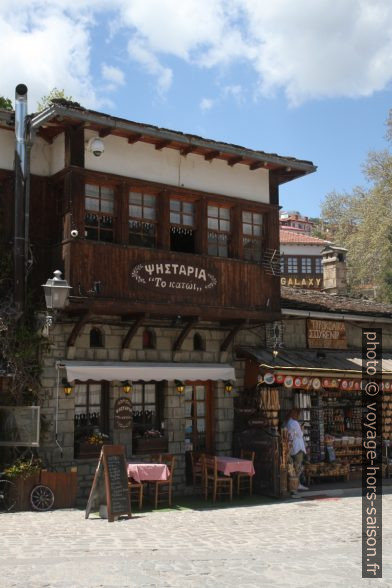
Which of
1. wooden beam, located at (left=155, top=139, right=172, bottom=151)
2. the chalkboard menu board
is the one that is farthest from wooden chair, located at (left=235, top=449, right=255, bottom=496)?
wooden beam, located at (left=155, top=139, right=172, bottom=151)

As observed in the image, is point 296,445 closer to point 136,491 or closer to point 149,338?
point 136,491

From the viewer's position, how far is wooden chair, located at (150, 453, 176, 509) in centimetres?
1324

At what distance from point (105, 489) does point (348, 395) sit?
8584 millimetres

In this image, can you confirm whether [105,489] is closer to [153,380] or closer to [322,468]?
[153,380]

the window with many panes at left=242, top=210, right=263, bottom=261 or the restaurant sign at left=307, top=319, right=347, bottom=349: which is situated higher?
the window with many panes at left=242, top=210, right=263, bottom=261

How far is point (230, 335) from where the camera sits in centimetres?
1588

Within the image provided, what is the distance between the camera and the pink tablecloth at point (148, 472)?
1284 cm

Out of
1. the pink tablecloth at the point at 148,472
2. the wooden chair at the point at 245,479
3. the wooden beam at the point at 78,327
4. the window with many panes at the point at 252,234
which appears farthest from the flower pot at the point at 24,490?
the window with many panes at the point at 252,234

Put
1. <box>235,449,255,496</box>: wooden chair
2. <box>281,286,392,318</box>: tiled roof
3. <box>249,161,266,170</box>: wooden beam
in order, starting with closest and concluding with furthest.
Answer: <box>235,449,255,496</box>: wooden chair < <box>249,161,266,170</box>: wooden beam < <box>281,286,392,318</box>: tiled roof

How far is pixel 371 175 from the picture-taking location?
122ft

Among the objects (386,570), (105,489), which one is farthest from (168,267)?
(386,570)

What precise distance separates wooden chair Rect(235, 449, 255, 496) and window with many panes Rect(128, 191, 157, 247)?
4.82 meters

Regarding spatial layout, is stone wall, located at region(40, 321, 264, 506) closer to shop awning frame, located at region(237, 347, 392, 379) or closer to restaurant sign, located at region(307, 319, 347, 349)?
shop awning frame, located at region(237, 347, 392, 379)

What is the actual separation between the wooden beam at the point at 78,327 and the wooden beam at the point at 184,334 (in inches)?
92.3
